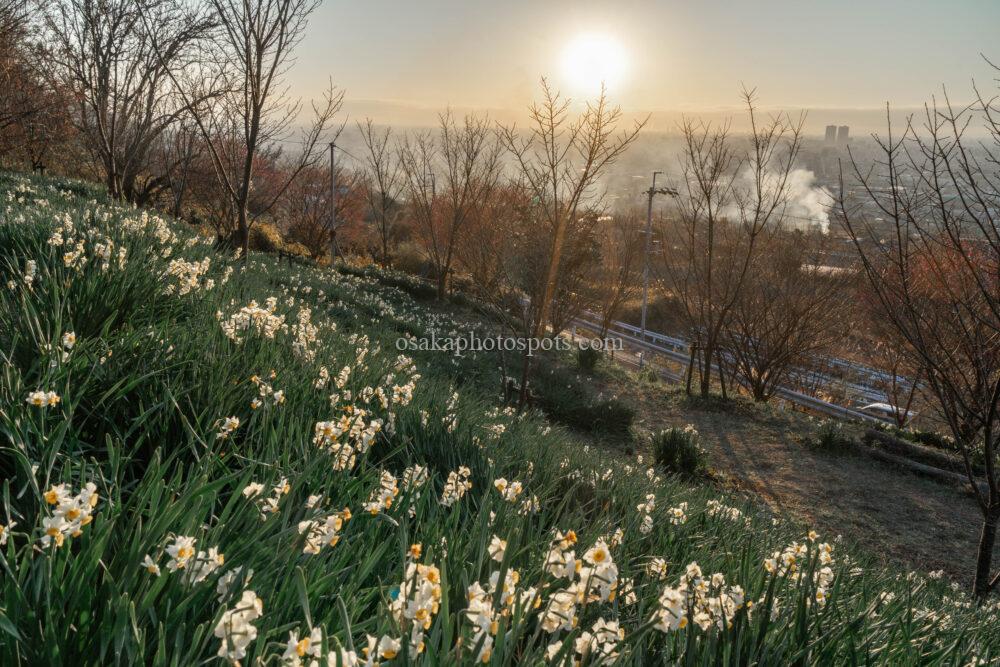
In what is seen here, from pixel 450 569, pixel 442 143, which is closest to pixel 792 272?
pixel 442 143

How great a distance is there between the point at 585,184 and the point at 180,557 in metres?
7.58

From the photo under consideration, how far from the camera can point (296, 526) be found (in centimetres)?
149

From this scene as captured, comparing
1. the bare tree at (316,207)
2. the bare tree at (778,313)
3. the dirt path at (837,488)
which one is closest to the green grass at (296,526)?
the dirt path at (837,488)

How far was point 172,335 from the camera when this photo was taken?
2.91 m

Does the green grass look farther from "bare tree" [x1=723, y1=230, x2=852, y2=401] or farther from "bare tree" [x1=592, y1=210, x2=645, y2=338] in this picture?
"bare tree" [x1=592, y1=210, x2=645, y2=338]

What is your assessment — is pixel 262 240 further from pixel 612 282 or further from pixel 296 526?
pixel 296 526

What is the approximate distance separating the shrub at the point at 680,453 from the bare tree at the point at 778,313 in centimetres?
921

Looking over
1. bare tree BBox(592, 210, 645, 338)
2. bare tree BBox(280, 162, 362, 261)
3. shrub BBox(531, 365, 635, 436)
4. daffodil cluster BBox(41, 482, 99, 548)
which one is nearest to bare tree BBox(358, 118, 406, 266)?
bare tree BBox(280, 162, 362, 261)

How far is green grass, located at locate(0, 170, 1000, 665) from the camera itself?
3.81ft

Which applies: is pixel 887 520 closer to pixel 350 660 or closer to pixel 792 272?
pixel 350 660

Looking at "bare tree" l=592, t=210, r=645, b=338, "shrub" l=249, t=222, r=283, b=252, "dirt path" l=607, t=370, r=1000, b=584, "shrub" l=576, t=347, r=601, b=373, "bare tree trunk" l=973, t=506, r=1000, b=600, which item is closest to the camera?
"bare tree trunk" l=973, t=506, r=1000, b=600

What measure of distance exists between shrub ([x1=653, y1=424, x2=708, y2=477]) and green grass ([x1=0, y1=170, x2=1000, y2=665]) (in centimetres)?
376

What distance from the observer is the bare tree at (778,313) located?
664 inches

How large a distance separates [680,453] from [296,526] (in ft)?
23.9
